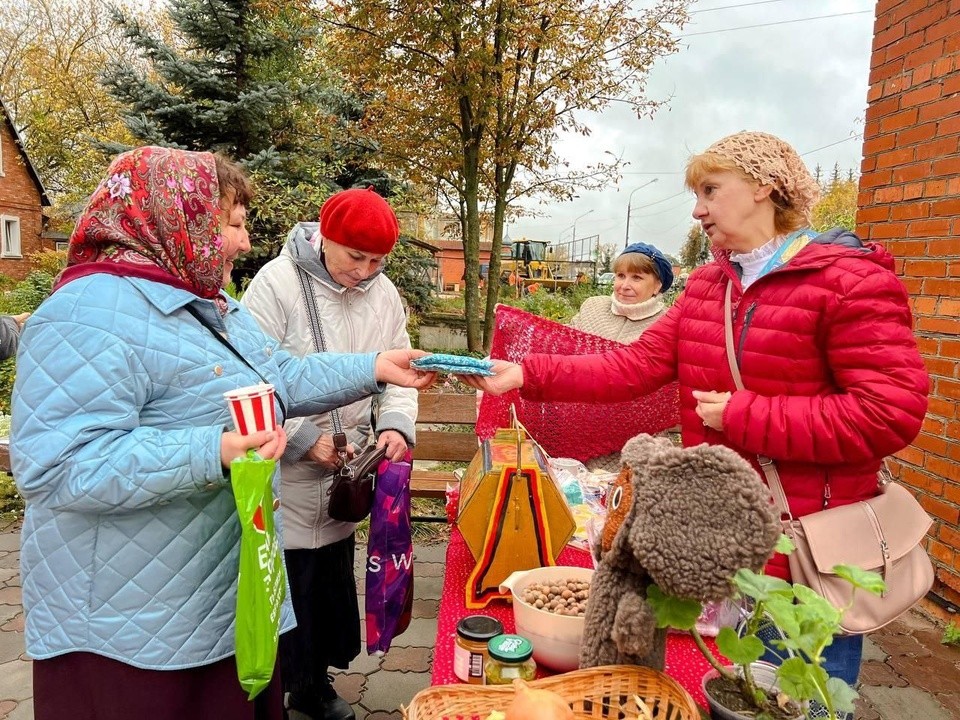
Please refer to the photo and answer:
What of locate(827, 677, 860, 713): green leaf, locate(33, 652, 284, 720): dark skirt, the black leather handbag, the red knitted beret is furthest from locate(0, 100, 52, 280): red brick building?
locate(827, 677, 860, 713): green leaf

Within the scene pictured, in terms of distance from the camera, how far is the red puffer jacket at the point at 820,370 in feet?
4.49

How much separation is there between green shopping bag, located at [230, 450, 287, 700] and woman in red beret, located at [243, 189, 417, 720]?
35.2 inches

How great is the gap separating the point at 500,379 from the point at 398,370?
0.32 metres

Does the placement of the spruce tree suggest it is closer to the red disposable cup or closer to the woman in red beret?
the woman in red beret

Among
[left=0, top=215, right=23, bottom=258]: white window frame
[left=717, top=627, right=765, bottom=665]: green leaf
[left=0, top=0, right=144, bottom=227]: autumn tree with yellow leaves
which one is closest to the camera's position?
[left=717, top=627, right=765, bottom=665]: green leaf

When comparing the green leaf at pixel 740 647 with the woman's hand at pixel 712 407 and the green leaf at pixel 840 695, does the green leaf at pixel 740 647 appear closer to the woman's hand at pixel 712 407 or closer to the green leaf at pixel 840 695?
the green leaf at pixel 840 695

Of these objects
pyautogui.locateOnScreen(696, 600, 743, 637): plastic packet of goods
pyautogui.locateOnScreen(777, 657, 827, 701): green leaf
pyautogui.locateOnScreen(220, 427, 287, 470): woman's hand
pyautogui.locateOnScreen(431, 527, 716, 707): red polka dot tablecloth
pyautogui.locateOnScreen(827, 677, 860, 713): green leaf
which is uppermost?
pyautogui.locateOnScreen(220, 427, 287, 470): woman's hand

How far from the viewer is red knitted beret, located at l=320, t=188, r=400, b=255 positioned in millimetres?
2213

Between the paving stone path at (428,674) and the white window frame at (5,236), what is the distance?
2463cm

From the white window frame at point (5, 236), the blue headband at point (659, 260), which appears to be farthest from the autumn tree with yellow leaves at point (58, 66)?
the blue headband at point (659, 260)

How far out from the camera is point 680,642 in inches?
60.0

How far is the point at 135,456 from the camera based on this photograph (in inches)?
48.0

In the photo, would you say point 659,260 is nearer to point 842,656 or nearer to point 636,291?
point 636,291

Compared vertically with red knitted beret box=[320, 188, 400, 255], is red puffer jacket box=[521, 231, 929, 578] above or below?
below
